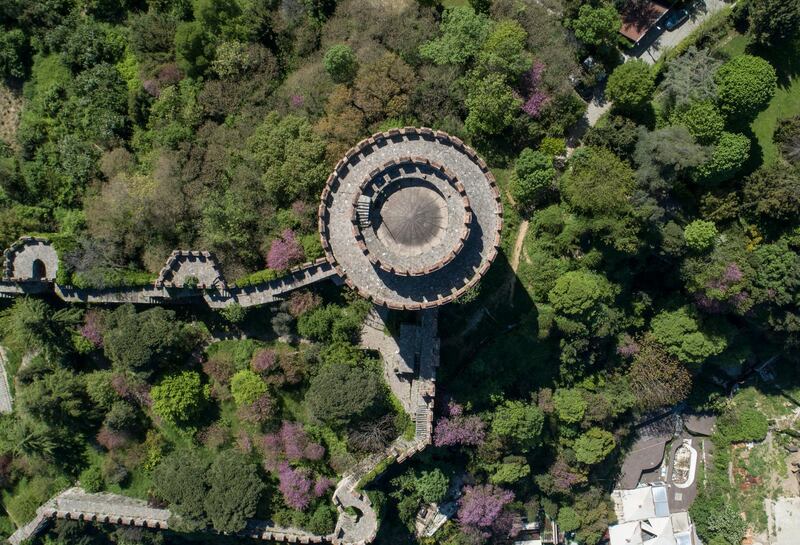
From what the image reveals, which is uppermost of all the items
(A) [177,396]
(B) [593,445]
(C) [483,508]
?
(A) [177,396]

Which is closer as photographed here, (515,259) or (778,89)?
(515,259)

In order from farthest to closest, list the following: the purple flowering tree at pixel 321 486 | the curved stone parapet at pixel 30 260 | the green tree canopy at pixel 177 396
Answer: the curved stone parapet at pixel 30 260
the purple flowering tree at pixel 321 486
the green tree canopy at pixel 177 396

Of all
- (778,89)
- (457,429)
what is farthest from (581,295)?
(778,89)

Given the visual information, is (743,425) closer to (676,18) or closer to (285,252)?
(676,18)

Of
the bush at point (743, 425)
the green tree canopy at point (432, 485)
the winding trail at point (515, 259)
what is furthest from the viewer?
the bush at point (743, 425)

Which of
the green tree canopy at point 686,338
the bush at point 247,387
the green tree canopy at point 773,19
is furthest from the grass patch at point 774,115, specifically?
the bush at point 247,387

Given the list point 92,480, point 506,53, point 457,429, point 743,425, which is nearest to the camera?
point 506,53

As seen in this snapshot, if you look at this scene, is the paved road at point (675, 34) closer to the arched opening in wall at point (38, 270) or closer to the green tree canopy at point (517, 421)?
the green tree canopy at point (517, 421)
